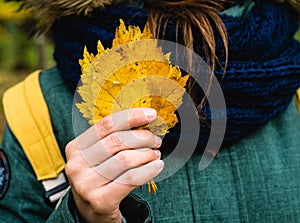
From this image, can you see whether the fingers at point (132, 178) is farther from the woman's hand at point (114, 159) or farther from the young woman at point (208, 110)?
the young woman at point (208, 110)

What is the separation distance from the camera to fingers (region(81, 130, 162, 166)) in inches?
30.7

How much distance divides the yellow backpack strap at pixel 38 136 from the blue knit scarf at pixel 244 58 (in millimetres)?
87

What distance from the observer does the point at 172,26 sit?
1.03 metres

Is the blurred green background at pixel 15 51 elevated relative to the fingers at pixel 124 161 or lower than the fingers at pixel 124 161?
lower

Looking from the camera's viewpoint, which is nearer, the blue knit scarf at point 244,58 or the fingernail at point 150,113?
the fingernail at point 150,113

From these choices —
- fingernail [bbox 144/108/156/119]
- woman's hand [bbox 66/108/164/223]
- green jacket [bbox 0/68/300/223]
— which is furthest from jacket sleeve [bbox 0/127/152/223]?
fingernail [bbox 144/108/156/119]

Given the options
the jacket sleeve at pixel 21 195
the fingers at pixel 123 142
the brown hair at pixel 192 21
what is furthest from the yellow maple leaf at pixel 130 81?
the jacket sleeve at pixel 21 195

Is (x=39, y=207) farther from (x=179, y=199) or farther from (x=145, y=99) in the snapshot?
(x=145, y=99)

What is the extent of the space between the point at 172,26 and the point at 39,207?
436 millimetres

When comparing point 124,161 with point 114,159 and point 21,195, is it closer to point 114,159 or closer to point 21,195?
point 114,159

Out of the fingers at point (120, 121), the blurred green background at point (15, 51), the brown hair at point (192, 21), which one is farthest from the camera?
the blurred green background at point (15, 51)

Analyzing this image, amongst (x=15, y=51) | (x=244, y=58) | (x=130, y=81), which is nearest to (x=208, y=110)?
(x=244, y=58)

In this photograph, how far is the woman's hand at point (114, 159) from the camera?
2.54ft

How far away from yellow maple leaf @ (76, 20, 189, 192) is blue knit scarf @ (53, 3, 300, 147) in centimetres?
23
